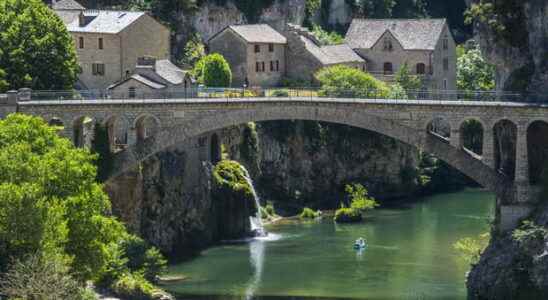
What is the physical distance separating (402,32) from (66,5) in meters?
35.1

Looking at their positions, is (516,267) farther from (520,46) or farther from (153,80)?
(153,80)

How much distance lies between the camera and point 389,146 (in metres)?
175

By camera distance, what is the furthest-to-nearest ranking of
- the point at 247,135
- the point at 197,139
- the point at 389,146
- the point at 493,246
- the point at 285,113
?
the point at 389,146 < the point at 247,135 < the point at 197,139 < the point at 285,113 < the point at 493,246

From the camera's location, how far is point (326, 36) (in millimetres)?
188125

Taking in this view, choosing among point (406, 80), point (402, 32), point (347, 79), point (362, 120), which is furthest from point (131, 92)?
point (402, 32)

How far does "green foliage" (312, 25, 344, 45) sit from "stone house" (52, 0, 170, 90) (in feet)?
93.7

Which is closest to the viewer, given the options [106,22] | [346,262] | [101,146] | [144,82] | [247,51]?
[101,146]

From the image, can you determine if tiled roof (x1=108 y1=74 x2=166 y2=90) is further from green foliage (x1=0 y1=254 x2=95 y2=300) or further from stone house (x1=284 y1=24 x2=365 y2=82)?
green foliage (x1=0 y1=254 x2=95 y2=300)

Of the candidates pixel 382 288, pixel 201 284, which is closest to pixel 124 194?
pixel 201 284

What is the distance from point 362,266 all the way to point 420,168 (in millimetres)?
46203

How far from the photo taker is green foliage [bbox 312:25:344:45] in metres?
185

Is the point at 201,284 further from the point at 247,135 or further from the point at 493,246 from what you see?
the point at 247,135

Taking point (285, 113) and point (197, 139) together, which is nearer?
point (285, 113)

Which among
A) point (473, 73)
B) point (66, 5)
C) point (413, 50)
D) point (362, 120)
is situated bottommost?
point (362, 120)
